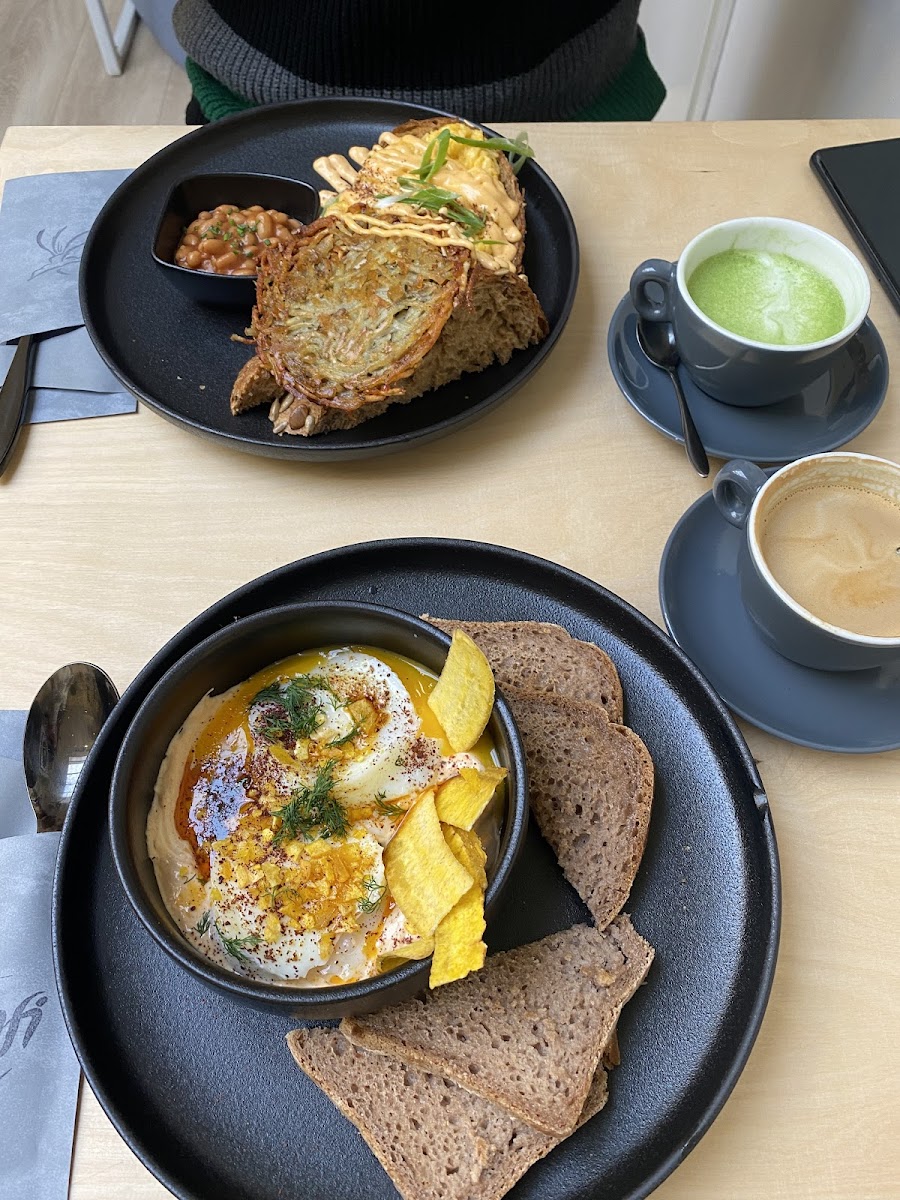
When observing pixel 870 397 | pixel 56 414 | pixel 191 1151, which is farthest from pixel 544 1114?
pixel 56 414

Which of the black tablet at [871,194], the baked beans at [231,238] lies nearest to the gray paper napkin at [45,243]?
the baked beans at [231,238]

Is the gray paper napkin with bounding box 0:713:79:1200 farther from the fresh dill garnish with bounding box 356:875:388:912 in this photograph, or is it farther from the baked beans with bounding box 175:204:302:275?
the baked beans with bounding box 175:204:302:275

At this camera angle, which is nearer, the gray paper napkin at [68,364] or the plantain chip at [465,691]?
the plantain chip at [465,691]

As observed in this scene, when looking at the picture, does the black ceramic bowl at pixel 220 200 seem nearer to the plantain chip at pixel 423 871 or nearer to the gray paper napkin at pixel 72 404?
the gray paper napkin at pixel 72 404

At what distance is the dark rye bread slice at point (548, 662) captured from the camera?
51.4 inches

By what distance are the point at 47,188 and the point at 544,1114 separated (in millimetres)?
2075

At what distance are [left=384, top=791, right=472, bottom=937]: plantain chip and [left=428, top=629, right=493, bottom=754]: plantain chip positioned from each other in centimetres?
9

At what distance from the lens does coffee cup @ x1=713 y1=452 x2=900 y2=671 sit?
50.4 inches

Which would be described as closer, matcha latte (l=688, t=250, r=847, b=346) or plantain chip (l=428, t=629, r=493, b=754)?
plantain chip (l=428, t=629, r=493, b=754)

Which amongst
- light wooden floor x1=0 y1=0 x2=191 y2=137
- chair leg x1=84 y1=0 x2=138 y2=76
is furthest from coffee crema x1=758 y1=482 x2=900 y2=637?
chair leg x1=84 y1=0 x2=138 y2=76

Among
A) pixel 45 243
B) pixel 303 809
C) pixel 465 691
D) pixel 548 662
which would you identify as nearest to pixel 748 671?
pixel 548 662

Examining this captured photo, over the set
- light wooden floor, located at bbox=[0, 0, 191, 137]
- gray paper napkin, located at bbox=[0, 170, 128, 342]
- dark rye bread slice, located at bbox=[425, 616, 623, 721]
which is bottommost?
light wooden floor, located at bbox=[0, 0, 191, 137]

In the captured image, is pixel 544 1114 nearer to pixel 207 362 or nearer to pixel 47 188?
pixel 207 362

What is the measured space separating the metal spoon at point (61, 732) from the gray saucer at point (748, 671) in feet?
2.88
